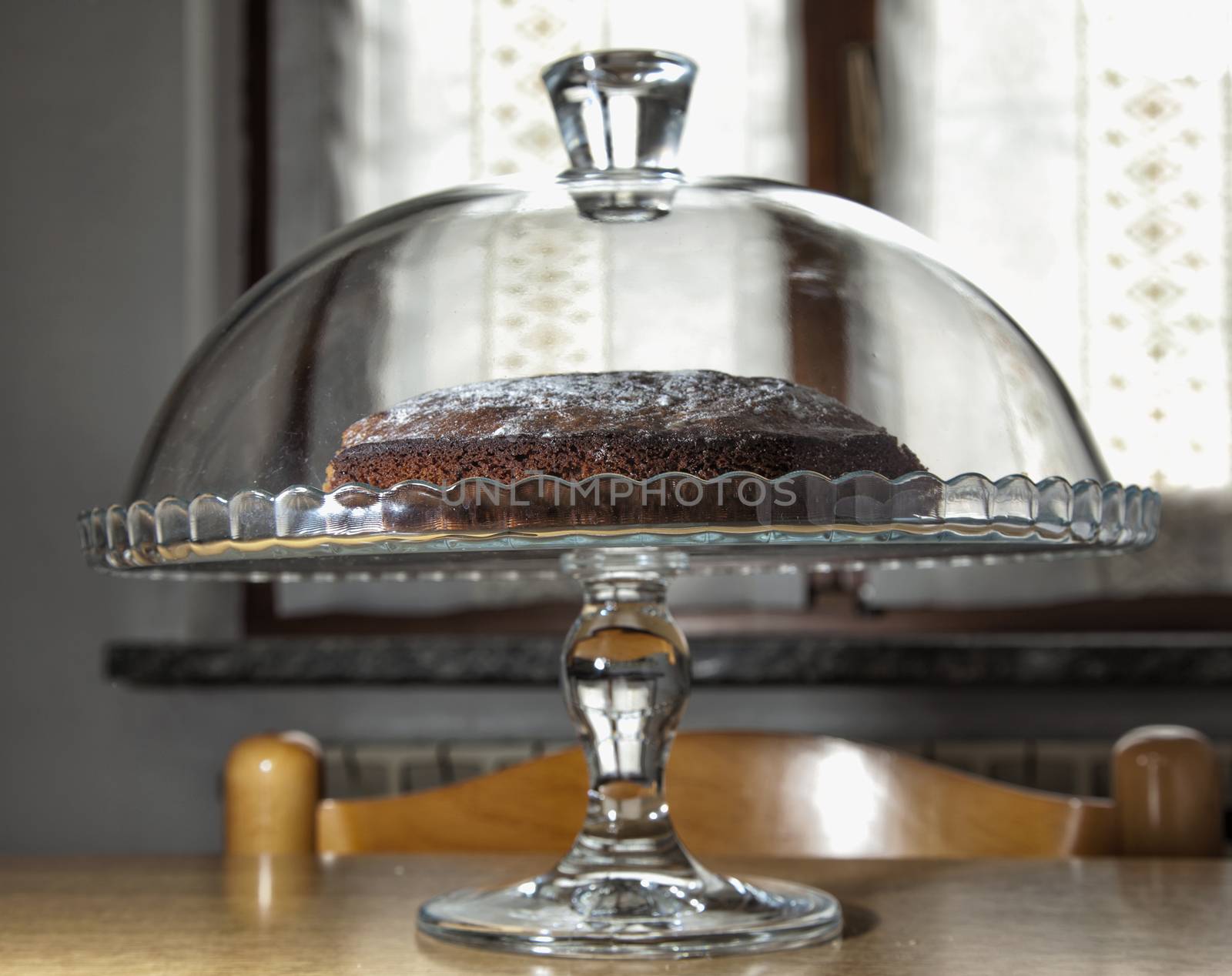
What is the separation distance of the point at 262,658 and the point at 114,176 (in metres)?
0.56

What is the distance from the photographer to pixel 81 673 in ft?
5.19

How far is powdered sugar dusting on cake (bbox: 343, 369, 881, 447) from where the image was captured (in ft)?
1.52

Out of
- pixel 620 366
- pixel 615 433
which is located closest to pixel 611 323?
pixel 620 366

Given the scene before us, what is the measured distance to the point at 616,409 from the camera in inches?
18.5

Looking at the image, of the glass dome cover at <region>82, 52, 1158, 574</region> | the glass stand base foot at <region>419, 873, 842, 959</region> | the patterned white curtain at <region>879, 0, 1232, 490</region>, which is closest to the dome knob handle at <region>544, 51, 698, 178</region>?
the glass dome cover at <region>82, 52, 1158, 574</region>

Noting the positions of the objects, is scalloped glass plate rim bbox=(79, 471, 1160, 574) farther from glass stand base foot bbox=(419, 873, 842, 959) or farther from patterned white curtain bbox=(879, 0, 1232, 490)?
patterned white curtain bbox=(879, 0, 1232, 490)

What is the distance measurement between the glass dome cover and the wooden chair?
25cm

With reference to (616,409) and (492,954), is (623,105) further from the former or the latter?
(492,954)

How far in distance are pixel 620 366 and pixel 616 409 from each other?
0.34 feet

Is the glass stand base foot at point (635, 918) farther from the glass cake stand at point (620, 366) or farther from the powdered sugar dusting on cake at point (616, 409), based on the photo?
the powdered sugar dusting on cake at point (616, 409)

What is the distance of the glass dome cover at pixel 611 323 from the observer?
1.77 ft

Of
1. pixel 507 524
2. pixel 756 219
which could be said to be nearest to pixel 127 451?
pixel 756 219

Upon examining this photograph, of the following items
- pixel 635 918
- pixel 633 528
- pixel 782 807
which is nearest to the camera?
pixel 633 528

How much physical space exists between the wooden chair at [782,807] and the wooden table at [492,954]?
0.14 ft
